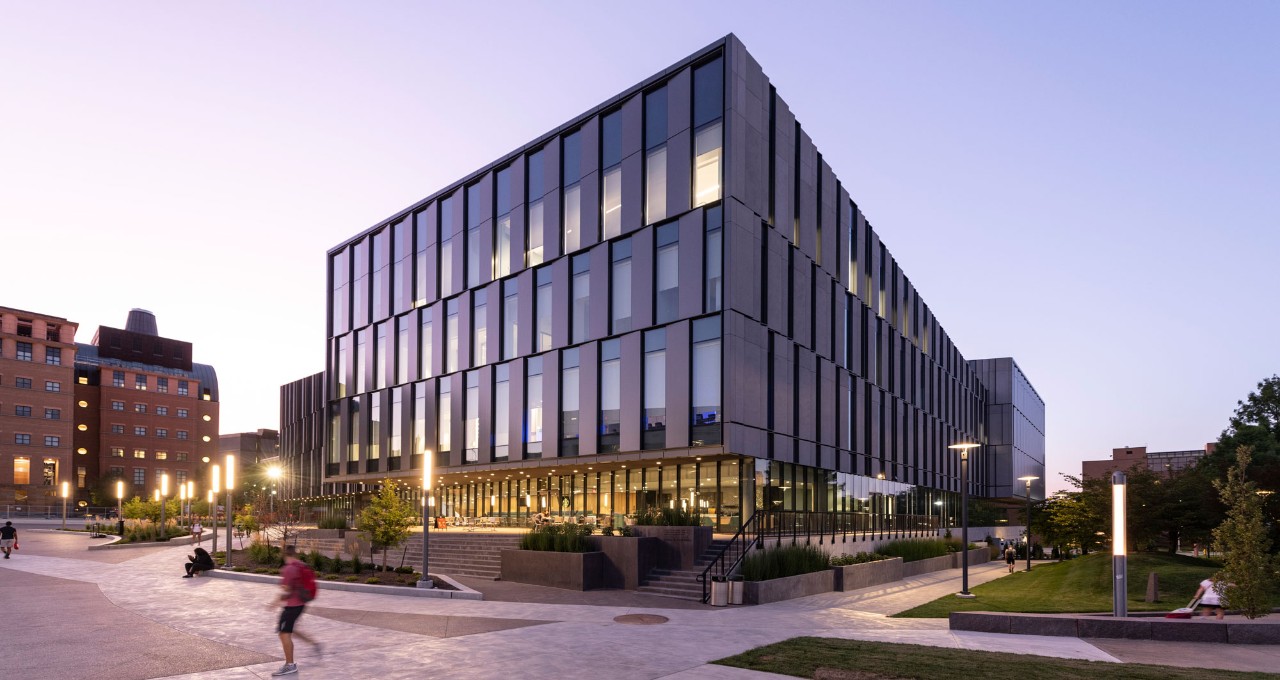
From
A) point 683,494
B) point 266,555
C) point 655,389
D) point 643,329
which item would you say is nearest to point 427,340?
point 643,329

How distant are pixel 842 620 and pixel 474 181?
33.6 metres

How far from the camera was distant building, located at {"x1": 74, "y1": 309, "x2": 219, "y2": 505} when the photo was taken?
126m

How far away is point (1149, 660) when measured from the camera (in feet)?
44.9

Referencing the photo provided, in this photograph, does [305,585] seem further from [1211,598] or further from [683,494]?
[683,494]

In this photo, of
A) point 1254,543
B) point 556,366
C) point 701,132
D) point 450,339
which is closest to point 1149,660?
point 1254,543

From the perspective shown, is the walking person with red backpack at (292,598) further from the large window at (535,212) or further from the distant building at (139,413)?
the distant building at (139,413)

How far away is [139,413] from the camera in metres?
132

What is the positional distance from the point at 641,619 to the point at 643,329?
56.0ft

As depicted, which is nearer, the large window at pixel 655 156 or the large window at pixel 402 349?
the large window at pixel 655 156

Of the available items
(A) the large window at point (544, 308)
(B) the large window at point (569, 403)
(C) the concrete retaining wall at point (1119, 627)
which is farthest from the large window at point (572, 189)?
(C) the concrete retaining wall at point (1119, 627)

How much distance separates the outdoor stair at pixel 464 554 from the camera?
28562 millimetres

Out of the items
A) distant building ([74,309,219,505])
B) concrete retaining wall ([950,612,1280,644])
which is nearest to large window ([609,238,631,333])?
concrete retaining wall ([950,612,1280,644])

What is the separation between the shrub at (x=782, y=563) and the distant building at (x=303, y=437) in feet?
215

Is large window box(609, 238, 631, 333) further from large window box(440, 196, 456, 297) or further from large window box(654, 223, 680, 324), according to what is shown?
large window box(440, 196, 456, 297)
